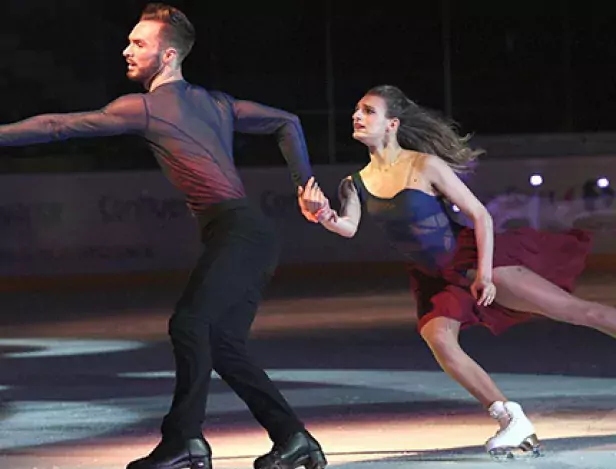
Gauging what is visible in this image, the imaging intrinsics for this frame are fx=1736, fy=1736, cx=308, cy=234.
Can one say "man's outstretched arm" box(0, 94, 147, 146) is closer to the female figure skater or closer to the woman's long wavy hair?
the female figure skater

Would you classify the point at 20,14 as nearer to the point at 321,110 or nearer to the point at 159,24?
the point at 321,110

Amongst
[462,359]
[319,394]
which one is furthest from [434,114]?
[319,394]

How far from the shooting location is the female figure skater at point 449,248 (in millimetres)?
6883

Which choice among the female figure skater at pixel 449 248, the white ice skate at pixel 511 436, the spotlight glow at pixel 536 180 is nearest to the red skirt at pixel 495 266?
the female figure skater at pixel 449 248

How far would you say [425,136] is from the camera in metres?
7.16

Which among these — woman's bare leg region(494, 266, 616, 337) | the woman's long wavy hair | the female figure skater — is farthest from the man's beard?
woman's bare leg region(494, 266, 616, 337)

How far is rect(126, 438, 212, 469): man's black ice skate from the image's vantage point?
247 inches

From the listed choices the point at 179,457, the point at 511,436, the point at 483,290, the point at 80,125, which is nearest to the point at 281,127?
the point at 80,125

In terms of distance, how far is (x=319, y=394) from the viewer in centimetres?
943

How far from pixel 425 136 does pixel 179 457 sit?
177 cm

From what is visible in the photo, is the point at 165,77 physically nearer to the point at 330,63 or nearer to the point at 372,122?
the point at 372,122

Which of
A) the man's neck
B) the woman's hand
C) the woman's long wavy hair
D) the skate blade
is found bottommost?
the skate blade

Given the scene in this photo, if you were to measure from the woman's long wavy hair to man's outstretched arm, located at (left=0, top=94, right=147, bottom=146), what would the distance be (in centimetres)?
122

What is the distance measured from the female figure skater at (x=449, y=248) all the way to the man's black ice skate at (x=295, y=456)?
762mm
